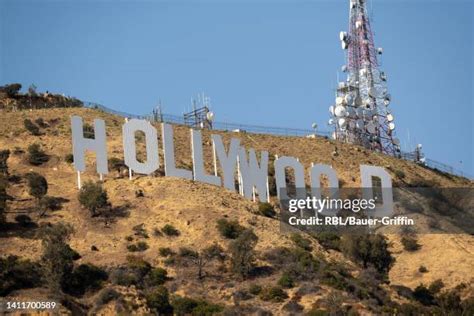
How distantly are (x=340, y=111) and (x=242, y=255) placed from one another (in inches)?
1350

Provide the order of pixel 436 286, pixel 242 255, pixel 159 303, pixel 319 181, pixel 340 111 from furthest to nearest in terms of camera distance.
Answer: pixel 340 111 → pixel 319 181 → pixel 436 286 → pixel 242 255 → pixel 159 303

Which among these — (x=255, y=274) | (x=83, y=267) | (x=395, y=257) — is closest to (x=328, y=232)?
(x=395, y=257)

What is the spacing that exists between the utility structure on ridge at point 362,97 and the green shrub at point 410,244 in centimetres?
2143

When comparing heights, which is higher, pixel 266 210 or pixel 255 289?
pixel 266 210

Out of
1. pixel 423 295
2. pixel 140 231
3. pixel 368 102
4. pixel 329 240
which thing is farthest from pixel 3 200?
pixel 368 102

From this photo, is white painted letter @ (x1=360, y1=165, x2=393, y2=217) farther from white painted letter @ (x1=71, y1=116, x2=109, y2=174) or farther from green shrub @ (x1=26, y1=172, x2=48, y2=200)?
green shrub @ (x1=26, y1=172, x2=48, y2=200)

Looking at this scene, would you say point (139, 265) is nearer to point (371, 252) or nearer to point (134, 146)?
point (134, 146)

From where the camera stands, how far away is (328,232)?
7138 cm

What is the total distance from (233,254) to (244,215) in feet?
23.4

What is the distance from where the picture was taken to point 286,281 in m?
60.5

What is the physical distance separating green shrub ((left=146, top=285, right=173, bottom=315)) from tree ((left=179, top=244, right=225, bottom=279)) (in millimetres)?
4876

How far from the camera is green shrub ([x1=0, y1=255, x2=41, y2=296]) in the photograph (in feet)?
184

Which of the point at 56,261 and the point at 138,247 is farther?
the point at 138,247

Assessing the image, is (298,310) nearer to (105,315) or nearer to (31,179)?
(105,315)
